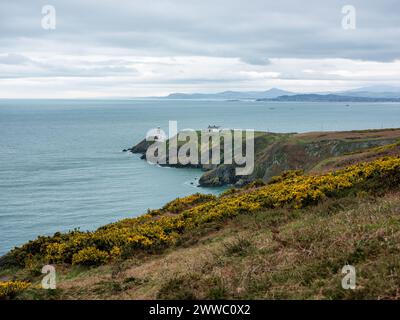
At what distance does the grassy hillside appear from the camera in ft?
34.0

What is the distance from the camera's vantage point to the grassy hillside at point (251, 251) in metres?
10.4

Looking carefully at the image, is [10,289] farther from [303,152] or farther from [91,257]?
[303,152]

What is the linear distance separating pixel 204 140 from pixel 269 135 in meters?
23.7

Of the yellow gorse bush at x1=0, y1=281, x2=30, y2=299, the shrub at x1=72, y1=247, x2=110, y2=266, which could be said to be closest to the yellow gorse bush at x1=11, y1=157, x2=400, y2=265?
the shrub at x1=72, y1=247, x2=110, y2=266

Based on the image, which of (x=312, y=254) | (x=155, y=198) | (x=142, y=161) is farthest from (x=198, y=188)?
(x=312, y=254)

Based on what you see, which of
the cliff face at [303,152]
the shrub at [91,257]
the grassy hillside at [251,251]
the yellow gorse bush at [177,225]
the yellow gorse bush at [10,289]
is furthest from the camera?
the cliff face at [303,152]

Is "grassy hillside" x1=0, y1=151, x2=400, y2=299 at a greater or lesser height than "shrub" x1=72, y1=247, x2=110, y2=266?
greater

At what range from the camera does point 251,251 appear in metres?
13.9

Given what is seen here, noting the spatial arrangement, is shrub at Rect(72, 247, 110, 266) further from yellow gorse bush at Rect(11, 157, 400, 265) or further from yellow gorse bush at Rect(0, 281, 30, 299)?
yellow gorse bush at Rect(0, 281, 30, 299)

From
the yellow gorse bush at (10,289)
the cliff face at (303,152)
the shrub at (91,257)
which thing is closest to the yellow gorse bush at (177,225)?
the shrub at (91,257)

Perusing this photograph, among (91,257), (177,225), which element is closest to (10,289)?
(91,257)

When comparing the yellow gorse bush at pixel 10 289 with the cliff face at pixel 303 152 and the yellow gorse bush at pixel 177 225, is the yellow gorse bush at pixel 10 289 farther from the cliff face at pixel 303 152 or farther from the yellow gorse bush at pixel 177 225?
the cliff face at pixel 303 152
